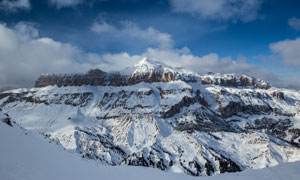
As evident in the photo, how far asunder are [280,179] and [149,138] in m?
179

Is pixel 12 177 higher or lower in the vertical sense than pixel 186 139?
higher

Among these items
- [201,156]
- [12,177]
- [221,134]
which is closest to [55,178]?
[12,177]

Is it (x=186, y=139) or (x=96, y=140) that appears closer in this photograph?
(x=186, y=139)

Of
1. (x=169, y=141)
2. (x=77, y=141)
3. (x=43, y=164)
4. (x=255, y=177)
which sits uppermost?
(x=43, y=164)

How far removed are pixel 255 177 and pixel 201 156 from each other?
11412 centimetres

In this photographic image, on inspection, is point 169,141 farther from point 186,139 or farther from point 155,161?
point 155,161

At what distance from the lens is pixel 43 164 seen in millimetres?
13453

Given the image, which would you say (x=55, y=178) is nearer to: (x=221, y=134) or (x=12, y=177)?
(x=12, y=177)

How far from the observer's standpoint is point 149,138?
190m

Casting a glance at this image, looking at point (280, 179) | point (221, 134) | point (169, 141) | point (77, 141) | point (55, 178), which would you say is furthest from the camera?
point (77, 141)

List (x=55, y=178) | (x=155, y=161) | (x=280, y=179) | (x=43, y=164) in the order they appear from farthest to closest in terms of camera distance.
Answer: (x=155, y=161)
(x=280, y=179)
(x=43, y=164)
(x=55, y=178)

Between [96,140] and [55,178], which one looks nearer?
[55,178]

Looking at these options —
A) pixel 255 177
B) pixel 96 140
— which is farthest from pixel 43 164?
pixel 96 140

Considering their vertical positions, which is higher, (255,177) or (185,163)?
(255,177)
